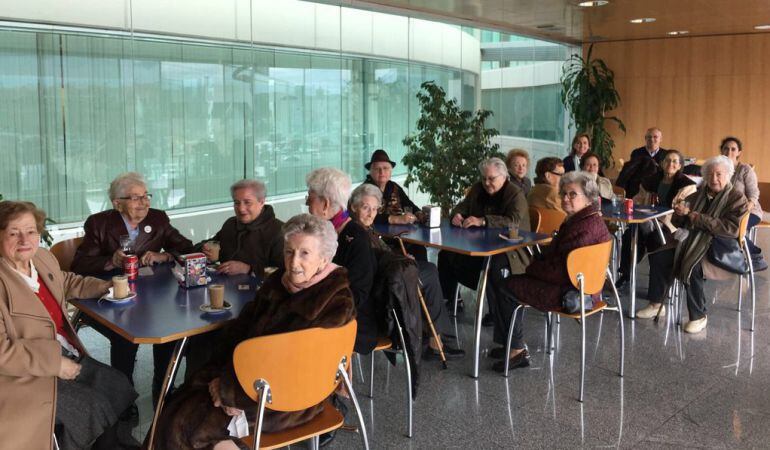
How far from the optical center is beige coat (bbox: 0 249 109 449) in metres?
2.65

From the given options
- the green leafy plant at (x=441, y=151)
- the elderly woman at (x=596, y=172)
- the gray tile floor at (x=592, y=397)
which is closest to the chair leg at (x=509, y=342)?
the gray tile floor at (x=592, y=397)

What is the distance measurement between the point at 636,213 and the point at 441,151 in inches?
109

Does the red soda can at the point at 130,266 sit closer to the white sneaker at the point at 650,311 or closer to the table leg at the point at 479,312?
the table leg at the point at 479,312

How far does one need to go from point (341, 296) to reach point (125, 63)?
3775 millimetres

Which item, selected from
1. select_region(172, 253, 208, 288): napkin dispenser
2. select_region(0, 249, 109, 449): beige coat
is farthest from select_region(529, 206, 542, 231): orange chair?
select_region(0, 249, 109, 449): beige coat

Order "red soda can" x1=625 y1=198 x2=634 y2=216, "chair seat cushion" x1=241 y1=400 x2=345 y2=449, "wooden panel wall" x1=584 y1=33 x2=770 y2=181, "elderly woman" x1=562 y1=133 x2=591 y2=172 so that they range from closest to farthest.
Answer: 1. "chair seat cushion" x1=241 y1=400 x2=345 y2=449
2. "red soda can" x1=625 y1=198 x2=634 y2=216
3. "elderly woman" x1=562 y1=133 x2=591 y2=172
4. "wooden panel wall" x1=584 y1=33 x2=770 y2=181

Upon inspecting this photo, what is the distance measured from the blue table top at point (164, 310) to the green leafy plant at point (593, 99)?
29.6 feet

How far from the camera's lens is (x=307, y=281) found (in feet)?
9.74

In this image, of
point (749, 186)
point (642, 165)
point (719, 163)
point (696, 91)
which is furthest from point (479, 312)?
point (696, 91)

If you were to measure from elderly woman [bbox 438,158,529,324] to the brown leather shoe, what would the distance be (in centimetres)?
62

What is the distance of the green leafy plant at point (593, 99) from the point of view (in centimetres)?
1166

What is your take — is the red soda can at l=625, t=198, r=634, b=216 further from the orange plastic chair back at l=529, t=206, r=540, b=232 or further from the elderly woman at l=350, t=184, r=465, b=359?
the elderly woman at l=350, t=184, r=465, b=359

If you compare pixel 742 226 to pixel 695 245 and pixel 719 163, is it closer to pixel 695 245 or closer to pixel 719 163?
pixel 695 245

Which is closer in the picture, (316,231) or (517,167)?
(316,231)
